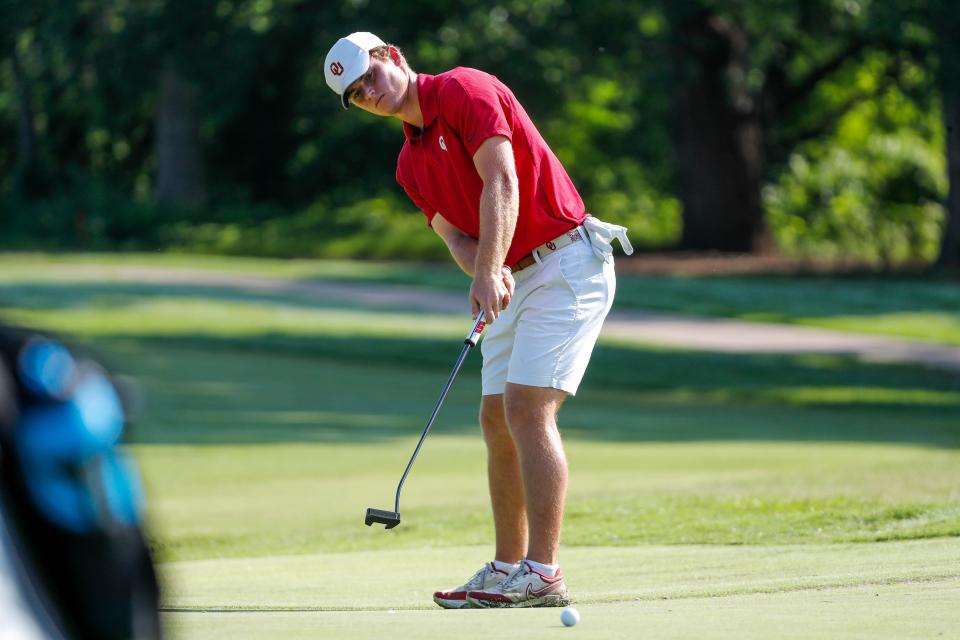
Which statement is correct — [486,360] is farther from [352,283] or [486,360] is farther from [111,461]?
[352,283]

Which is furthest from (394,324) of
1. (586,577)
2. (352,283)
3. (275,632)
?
(275,632)

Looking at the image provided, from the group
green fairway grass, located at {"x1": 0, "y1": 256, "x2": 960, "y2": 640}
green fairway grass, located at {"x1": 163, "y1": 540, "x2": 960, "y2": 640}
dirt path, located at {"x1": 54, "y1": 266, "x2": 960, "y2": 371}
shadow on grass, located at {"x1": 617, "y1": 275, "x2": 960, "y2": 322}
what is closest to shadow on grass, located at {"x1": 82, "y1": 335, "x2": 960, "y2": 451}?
green fairway grass, located at {"x1": 0, "y1": 256, "x2": 960, "y2": 640}

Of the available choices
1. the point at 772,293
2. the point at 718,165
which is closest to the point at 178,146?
the point at 718,165

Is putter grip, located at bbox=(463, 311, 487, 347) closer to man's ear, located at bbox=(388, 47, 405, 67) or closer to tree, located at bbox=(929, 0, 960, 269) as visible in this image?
man's ear, located at bbox=(388, 47, 405, 67)

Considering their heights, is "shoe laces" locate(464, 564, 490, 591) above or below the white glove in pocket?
below

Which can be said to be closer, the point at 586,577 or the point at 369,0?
the point at 586,577

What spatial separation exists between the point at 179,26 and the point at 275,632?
31772 mm

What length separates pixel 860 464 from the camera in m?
10.8

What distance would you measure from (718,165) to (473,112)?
2609 centimetres

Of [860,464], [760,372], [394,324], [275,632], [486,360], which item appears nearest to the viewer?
[275,632]

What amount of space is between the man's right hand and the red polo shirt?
0.27 metres

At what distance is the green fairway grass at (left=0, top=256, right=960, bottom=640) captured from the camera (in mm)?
4578

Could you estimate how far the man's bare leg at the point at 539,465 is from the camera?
511 centimetres

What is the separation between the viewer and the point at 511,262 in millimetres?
5285
